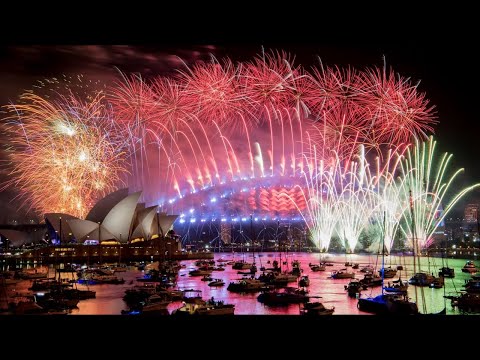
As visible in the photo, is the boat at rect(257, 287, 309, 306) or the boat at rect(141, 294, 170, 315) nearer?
the boat at rect(141, 294, 170, 315)

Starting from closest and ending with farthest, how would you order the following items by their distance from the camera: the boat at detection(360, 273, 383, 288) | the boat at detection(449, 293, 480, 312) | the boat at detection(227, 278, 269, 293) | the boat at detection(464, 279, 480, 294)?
the boat at detection(449, 293, 480, 312), the boat at detection(464, 279, 480, 294), the boat at detection(227, 278, 269, 293), the boat at detection(360, 273, 383, 288)

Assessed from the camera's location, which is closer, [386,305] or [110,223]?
[386,305]

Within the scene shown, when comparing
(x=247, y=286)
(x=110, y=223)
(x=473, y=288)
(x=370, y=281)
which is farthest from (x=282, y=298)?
(x=110, y=223)

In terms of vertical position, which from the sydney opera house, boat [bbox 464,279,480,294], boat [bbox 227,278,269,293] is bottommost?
boat [bbox 227,278,269,293]

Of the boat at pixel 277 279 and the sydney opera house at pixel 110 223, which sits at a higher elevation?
the sydney opera house at pixel 110 223

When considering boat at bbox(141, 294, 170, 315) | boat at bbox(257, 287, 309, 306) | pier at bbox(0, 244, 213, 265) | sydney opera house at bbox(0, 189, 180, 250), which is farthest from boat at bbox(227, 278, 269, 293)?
pier at bbox(0, 244, 213, 265)

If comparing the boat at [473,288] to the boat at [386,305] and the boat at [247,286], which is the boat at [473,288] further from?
the boat at [247,286]

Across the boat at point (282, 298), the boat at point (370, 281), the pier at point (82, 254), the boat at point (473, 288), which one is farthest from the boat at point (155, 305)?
the pier at point (82, 254)

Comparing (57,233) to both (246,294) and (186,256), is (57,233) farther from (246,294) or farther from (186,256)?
(246,294)

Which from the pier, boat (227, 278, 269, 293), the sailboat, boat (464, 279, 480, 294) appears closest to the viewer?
the sailboat

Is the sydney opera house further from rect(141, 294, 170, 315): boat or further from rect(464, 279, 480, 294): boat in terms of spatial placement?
rect(464, 279, 480, 294): boat

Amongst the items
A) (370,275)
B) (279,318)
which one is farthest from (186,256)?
(279,318)

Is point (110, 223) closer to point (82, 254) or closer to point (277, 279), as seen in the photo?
point (82, 254)
